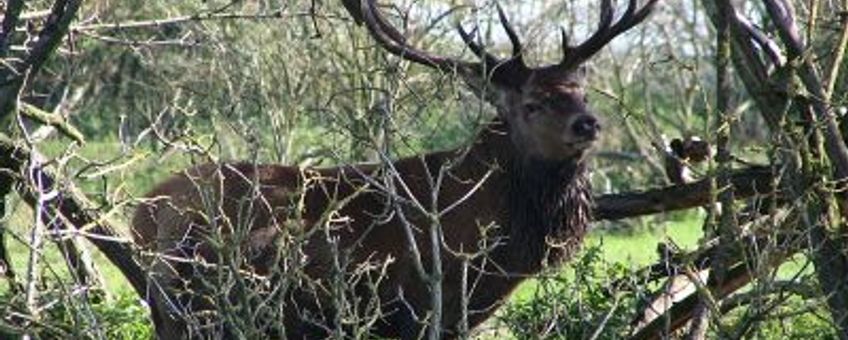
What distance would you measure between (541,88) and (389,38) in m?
0.81

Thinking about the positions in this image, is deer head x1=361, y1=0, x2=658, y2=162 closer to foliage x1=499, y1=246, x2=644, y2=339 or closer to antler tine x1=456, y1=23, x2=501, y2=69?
antler tine x1=456, y1=23, x2=501, y2=69

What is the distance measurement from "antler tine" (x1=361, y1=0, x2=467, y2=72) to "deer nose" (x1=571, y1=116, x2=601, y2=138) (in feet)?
2.13

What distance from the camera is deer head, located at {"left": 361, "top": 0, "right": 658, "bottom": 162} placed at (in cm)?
942

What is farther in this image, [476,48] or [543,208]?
[543,208]

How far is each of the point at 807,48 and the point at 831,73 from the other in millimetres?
270

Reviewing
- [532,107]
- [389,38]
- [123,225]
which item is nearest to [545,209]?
[532,107]

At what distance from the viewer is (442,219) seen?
9594 millimetres

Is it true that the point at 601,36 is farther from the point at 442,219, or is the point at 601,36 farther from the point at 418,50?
the point at 442,219

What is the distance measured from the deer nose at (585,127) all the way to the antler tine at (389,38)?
65 cm

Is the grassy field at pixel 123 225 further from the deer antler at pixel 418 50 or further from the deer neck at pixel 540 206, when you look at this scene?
the deer antler at pixel 418 50

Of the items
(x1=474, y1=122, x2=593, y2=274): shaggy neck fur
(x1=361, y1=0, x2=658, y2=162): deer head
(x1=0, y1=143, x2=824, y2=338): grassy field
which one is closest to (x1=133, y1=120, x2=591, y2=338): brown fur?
(x1=474, y1=122, x2=593, y2=274): shaggy neck fur

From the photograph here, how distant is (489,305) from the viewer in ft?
30.6

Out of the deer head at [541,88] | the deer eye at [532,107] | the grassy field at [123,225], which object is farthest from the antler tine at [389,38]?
the grassy field at [123,225]

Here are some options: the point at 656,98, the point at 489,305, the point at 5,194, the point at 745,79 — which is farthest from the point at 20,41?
the point at 656,98
